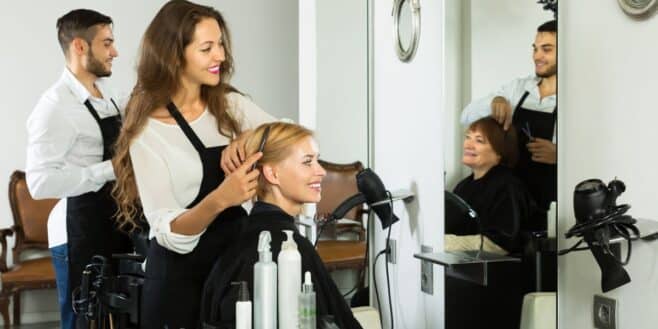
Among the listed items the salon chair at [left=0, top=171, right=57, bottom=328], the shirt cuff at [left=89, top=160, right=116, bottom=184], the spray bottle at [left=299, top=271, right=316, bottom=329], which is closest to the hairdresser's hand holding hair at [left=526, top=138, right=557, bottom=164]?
the spray bottle at [left=299, top=271, right=316, bottom=329]

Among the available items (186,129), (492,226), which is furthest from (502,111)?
(186,129)

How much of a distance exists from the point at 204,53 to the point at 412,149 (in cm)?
78

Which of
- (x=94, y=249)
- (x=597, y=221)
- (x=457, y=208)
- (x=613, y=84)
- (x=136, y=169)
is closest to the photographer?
(x=597, y=221)

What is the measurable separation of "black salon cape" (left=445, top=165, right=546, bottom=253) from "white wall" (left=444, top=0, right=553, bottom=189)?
8 centimetres

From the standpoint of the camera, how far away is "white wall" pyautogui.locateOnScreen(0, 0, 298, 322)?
4672mm

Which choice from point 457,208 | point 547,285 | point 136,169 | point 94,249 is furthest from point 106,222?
point 547,285

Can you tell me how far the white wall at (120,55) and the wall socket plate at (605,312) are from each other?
3573mm

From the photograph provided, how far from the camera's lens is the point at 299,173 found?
5.92ft

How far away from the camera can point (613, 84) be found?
59.8 inches

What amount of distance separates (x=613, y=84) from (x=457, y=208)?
690 millimetres

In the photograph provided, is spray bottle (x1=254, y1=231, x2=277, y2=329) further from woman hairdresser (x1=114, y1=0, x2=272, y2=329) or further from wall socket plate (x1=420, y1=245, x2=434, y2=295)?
wall socket plate (x1=420, y1=245, x2=434, y2=295)

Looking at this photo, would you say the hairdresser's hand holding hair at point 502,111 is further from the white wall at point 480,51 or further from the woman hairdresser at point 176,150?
the woman hairdresser at point 176,150

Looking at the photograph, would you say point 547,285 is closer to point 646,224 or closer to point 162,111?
point 646,224

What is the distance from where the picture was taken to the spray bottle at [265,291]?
5.17ft
